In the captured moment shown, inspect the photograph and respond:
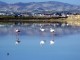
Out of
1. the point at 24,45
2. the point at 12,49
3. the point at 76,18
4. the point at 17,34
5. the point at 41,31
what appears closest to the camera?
the point at 12,49

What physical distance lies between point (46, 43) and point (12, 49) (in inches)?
141

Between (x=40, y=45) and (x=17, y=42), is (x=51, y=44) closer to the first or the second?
(x=40, y=45)

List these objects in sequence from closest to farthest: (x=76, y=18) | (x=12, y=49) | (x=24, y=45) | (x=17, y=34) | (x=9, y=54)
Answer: (x=9, y=54), (x=12, y=49), (x=24, y=45), (x=17, y=34), (x=76, y=18)

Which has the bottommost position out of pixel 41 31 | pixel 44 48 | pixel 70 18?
pixel 70 18

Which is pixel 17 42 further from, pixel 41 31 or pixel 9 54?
pixel 41 31

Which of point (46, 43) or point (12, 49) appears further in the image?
point (46, 43)

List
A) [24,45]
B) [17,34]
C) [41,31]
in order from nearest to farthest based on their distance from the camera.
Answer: [24,45]
[17,34]
[41,31]

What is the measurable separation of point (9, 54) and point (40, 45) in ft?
14.3

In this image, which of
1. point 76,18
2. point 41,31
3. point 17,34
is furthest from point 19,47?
point 76,18

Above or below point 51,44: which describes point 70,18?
below

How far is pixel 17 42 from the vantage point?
26297mm

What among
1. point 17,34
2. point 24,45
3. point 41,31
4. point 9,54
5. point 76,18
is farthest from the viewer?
point 76,18

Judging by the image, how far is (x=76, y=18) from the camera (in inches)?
2616

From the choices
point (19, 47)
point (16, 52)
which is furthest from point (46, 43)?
A: point (16, 52)
